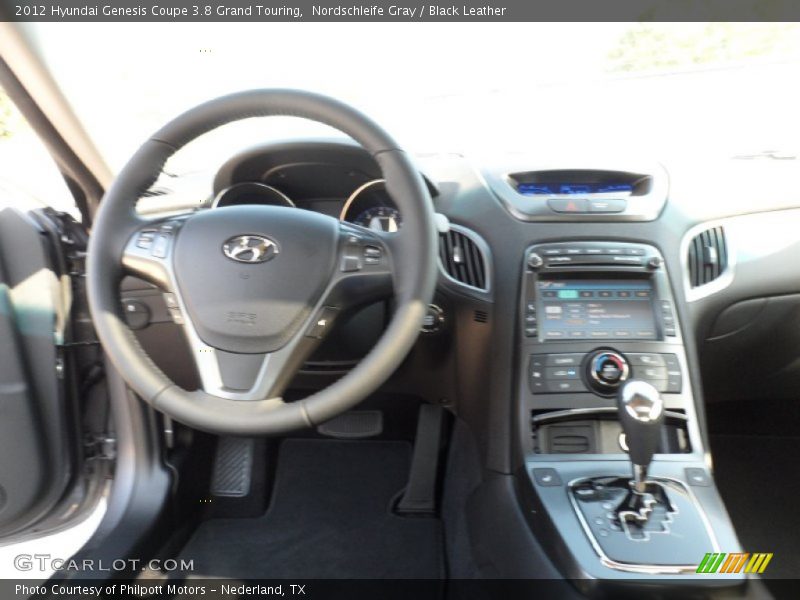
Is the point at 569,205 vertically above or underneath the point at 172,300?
above

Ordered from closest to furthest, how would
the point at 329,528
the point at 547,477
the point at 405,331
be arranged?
the point at 405,331 < the point at 547,477 < the point at 329,528

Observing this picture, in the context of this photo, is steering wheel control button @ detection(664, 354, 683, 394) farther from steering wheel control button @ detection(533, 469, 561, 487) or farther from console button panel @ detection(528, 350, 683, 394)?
steering wheel control button @ detection(533, 469, 561, 487)

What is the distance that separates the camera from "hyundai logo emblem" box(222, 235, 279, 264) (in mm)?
1217

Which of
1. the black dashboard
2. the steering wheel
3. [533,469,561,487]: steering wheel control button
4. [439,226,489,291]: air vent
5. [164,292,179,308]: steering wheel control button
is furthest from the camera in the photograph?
[439,226,489,291]: air vent

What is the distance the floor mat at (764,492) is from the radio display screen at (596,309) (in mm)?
819

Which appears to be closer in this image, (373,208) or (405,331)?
(405,331)

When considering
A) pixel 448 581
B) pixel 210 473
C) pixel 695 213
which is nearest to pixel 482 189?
pixel 695 213

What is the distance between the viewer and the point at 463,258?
1.59 meters

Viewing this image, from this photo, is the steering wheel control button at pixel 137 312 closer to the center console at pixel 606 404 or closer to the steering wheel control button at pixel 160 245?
the steering wheel control button at pixel 160 245

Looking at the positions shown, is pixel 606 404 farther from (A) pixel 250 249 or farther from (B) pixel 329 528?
(B) pixel 329 528

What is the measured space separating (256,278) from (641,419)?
771 millimetres

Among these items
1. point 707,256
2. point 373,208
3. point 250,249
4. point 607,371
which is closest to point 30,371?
point 250,249

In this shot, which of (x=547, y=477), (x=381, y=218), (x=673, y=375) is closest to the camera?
(x=547, y=477)
